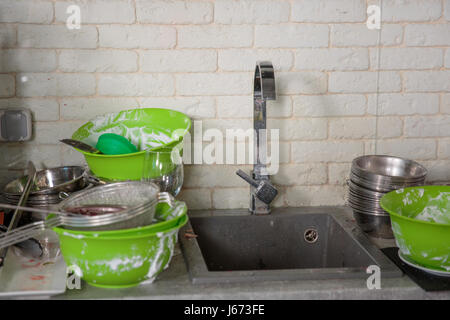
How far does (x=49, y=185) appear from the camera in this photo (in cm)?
161

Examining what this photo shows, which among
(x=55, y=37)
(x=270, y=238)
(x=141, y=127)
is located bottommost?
(x=270, y=238)

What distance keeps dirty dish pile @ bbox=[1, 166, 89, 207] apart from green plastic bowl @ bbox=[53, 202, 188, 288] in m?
0.28

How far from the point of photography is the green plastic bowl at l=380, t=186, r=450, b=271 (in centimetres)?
120

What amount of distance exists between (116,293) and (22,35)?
2.72 feet

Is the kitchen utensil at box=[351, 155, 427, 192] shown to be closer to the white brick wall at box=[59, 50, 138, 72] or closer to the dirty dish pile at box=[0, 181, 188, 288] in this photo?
the dirty dish pile at box=[0, 181, 188, 288]

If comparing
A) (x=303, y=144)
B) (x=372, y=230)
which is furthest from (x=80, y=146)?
(x=372, y=230)

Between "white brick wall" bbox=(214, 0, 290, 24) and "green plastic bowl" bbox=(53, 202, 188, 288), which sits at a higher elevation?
"white brick wall" bbox=(214, 0, 290, 24)

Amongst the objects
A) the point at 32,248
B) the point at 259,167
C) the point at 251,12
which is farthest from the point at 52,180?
the point at 251,12

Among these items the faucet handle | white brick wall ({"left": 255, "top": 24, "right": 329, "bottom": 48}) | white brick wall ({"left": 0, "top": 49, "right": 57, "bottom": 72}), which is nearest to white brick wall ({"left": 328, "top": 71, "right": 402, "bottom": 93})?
white brick wall ({"left": 255, "top": 24, "right": 329, "bottom": 48})

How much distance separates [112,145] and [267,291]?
567 mm

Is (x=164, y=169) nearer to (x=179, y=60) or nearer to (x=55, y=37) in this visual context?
(x=179, y=60)

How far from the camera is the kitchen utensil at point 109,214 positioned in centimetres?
115

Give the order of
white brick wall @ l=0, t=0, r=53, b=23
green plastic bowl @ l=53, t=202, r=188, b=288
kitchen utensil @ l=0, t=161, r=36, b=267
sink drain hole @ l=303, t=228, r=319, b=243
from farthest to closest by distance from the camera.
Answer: sink drain hole @ l=303, t=228, r=319, b=243
white brick wall @ l=0, t=0, r=53, b=23
kitchen utensil @ l=0, t=161, r=36, b=267
green plastic bowl @ l=53, t=202, r=188, b=288

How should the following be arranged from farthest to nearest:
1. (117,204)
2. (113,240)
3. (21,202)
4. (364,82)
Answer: (364,82)
(21,202)
(117,204)
(113,240)
